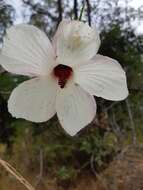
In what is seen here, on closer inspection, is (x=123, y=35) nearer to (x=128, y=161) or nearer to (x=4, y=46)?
(x=128, y=161)

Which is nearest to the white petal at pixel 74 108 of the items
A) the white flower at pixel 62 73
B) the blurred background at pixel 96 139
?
the white flower at pixel 62 73

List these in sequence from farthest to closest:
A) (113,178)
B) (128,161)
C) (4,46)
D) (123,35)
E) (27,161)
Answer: (27,161)
(123,35)
(113,178)
(128,161)
(4,46)

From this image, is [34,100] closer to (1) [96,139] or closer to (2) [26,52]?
(2) [26,52]

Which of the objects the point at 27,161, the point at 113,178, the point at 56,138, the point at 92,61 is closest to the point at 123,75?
the point at 92,61

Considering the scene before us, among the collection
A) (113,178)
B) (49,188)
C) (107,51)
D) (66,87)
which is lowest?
(49,188)

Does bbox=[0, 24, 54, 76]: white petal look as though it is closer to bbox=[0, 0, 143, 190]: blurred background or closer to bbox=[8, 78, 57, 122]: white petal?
bbox=[8, 78, 57, 122]: white petal

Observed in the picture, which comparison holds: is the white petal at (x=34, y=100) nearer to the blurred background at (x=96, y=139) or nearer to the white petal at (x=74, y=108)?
the white petal at (x=74, y=108)

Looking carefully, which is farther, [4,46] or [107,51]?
[107,51]
